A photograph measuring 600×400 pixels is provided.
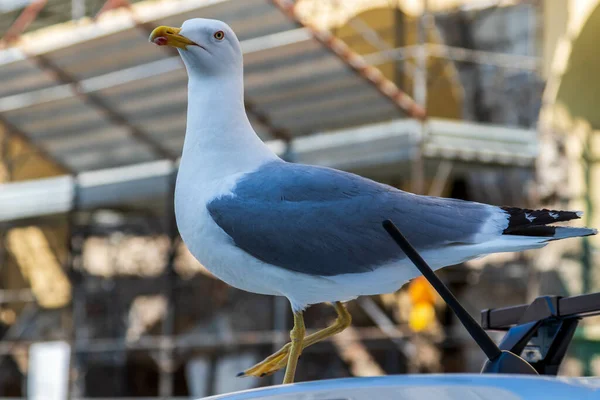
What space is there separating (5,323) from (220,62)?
10520 mm

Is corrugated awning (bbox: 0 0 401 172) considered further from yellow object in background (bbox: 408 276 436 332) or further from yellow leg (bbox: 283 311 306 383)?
yellow leg (bbox: 283 311 306 383)

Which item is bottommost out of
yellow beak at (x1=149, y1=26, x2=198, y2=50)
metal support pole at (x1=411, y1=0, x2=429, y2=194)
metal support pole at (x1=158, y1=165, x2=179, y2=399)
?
metal support pole at (x1=158, y1=165, x2=179, y2=399)

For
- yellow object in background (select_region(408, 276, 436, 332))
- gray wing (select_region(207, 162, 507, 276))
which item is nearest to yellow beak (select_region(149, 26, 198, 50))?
gray wing (select_region(207, 162, 507, 276))

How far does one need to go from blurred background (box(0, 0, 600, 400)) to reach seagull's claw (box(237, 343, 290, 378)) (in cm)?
594

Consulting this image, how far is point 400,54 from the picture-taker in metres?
8.09

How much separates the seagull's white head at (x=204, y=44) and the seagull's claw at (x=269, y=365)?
0.52 m

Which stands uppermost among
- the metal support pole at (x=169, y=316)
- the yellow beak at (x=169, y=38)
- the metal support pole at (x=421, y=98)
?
the metal support pole at (x=421, y=98)

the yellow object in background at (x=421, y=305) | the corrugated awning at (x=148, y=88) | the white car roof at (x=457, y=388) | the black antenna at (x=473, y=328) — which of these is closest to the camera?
the white car roof at (x=457, y=388)

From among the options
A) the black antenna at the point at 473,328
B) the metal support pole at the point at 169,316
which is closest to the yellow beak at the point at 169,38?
the black antenna at the point at 473,328

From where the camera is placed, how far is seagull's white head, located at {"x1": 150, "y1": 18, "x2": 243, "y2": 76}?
6.27 ft

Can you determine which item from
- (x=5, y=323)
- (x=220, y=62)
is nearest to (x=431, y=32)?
(x=5, y=323)

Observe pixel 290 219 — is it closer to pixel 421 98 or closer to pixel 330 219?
pixel 330 219

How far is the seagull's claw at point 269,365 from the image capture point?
1.91 metres

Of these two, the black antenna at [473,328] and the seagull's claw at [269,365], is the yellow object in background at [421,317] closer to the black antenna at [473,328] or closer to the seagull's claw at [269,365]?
the seagull's claw at [269,365]
